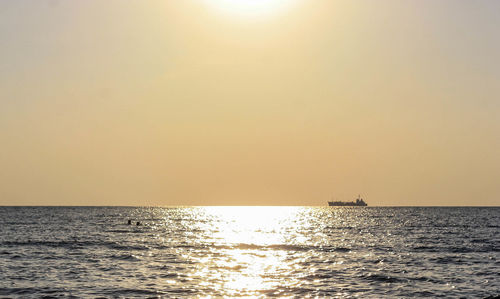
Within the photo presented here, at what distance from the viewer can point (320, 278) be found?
158 feet

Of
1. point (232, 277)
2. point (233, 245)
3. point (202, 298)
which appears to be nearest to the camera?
point (202, 298)

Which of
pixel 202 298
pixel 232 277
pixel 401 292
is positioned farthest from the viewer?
pixel 232 277

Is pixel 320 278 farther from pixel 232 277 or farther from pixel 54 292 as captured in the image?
pixel 54 292

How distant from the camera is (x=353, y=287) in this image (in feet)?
143

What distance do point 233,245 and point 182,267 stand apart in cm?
2773

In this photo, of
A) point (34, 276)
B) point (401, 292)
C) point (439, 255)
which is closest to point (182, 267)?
point (34, 276)

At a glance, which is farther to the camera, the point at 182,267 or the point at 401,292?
the point at 182,267

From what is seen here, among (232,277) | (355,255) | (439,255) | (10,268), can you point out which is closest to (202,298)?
(232,277)

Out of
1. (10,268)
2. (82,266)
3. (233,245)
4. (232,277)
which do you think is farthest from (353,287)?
(233,245)

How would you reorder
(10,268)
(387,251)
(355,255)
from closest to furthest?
(10,268) → (355,255) → (387,251)

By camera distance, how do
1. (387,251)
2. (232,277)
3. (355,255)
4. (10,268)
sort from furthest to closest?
(387,251) → (355,255) → (10,268) → (232,277)

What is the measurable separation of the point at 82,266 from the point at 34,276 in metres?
7.13

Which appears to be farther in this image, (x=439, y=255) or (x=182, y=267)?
(x=439, y=255)

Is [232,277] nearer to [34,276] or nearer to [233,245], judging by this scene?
[34,276]
